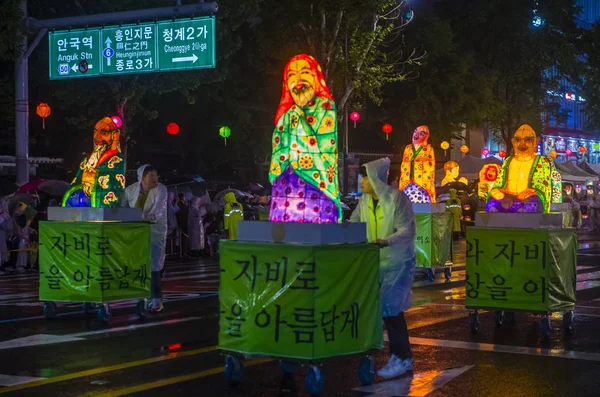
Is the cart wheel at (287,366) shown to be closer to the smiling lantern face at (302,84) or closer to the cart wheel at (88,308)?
the smiling lantern face at (302,84)

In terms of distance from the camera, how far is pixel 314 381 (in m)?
7.55

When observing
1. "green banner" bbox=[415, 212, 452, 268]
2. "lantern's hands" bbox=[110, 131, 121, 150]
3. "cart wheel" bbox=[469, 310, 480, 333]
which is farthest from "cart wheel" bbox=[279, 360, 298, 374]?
"green banner" bbox=[415, 212, 452, 268]

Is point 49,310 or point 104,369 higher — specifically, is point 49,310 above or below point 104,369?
above

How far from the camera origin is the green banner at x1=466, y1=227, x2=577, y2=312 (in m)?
11.1

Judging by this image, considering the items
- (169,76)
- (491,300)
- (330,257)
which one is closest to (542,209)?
(491,300)

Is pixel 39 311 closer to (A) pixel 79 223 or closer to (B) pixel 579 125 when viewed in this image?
(A) pixel 79 223

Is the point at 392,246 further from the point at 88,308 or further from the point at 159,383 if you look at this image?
the point at 88,308

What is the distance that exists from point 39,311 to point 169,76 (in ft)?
49.9

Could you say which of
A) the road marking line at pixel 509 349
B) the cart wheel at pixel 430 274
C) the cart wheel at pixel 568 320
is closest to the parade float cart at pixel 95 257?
the road marking line at pixel 509 349

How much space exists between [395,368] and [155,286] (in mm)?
5089

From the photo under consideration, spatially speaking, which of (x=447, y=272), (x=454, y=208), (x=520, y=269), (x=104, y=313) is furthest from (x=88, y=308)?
(x=454, y=208)

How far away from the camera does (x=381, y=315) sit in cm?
828

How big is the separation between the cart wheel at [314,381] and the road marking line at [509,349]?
9.32 feet

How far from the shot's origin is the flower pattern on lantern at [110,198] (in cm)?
1234
